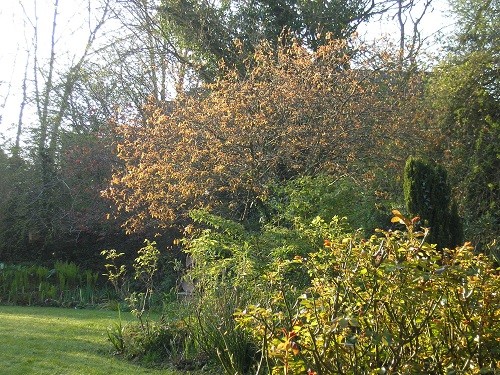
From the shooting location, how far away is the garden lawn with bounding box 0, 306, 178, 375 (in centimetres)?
759

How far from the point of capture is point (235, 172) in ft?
41.3

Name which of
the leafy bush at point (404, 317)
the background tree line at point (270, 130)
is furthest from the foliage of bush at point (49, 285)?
the leafy bush at point (404, 317)

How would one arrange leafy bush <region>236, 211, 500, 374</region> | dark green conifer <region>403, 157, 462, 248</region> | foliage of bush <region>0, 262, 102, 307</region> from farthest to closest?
foliage of bush <region>0, 262, 102, 307</region> < dark green conifer <region>403, 157, 462, 248</region> < leafy bush <region>236, 211, 500, 374</region>

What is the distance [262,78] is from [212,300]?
6538mm

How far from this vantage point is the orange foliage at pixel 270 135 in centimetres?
1241

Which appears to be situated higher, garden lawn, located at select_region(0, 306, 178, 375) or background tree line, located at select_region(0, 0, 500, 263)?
background tree line, located at select_region(0, 0, 500, 263)

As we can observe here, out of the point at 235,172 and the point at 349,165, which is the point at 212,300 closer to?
the point at 235,172

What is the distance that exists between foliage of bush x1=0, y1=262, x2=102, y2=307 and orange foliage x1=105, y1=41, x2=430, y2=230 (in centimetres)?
368

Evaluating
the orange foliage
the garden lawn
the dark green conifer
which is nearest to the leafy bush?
the garden lawn

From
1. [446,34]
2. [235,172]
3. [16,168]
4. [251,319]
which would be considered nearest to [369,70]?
[235,172]

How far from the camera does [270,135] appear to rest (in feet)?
40.9

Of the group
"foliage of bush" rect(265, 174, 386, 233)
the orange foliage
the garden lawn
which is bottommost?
the garden lawn

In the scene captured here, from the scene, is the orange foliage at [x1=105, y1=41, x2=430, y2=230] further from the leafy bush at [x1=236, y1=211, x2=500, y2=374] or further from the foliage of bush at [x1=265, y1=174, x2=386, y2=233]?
the leafy bush at [x1=236, y1=211, x2=500, y2=374]

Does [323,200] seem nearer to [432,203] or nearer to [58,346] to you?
[432,203]
